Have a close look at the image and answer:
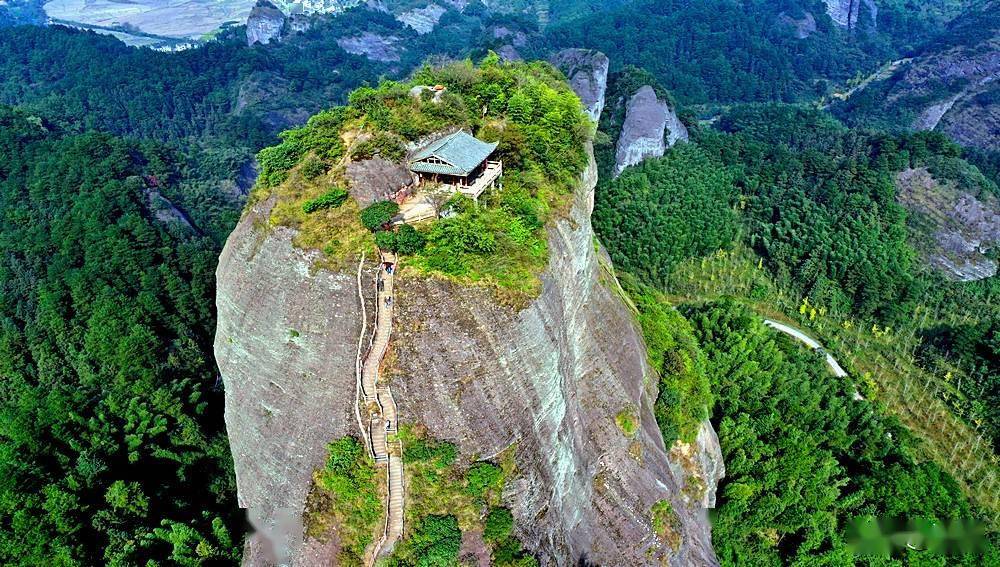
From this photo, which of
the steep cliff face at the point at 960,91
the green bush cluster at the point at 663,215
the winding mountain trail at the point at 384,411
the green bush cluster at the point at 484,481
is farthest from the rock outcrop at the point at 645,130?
the steep cliff face at the point at 960,91

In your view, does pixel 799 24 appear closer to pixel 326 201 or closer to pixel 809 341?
pixel 809 341

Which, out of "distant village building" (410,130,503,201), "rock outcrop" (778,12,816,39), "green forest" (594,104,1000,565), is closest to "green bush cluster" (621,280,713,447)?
"green forest" (594,104,1000,565)

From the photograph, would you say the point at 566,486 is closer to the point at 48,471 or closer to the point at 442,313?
the point at 442,313

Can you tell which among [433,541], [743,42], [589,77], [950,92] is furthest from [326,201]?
[743,42]

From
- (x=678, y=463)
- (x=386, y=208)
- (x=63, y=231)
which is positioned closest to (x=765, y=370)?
(x=678, y=463)

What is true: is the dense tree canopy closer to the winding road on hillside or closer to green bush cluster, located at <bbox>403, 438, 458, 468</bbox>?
the winding road on hillside

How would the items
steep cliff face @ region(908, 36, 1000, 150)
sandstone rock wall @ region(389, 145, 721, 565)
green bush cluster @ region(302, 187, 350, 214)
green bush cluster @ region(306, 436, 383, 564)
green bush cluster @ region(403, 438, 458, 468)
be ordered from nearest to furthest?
green bush cluster @ region(403, 438, 458, 468), sandstone rock wall @ region(389, 145, 721, 565), green bush cluster @ region(306, 436, 383, 564), green bush cluster @ region(302, 187, 350, 214), steep cliff face @ region(908, 36, 1000, 150)
